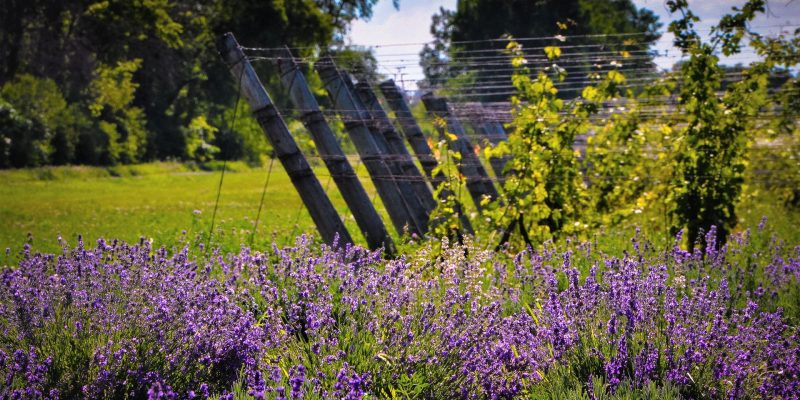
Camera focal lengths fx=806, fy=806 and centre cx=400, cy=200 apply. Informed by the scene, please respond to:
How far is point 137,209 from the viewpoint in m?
16.8

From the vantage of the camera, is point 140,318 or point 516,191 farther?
point 516,191

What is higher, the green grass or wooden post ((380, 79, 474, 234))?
wooden post ((380, 79, 474, 234))

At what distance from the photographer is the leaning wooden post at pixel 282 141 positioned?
7176mm

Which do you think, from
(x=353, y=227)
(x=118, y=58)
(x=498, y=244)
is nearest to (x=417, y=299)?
(x=498, y=244)

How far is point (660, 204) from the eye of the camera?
9.54m

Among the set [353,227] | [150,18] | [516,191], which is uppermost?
[150,18]

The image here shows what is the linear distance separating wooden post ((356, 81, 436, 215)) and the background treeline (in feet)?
65.6

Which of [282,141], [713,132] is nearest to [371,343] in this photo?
[282,141]

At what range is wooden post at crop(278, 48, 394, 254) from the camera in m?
7.56

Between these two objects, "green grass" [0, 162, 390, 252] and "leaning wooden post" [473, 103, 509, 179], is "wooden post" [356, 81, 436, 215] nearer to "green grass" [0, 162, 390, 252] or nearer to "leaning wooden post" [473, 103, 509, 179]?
"green grass" [0, 162, 390, 252]

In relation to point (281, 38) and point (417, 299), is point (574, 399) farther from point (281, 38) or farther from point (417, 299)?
point (281, 38)

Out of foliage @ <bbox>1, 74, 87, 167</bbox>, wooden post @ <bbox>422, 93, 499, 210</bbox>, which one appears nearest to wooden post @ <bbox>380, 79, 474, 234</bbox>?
wooden post @ <bbox>422, 93, 499, 210</bbox>

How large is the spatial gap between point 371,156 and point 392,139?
193 centimetres

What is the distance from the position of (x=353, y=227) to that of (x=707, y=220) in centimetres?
596
